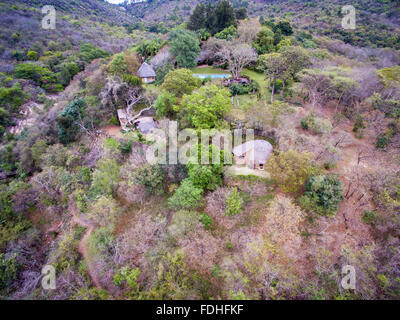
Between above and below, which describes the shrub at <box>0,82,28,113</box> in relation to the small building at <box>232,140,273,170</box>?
above

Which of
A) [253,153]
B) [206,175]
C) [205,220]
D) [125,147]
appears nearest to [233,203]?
[205,220]

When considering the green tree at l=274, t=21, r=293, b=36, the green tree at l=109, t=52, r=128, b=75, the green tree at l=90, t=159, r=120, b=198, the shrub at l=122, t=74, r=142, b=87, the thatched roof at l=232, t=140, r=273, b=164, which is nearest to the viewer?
the thatched roof at l=232, t=140, r=273, b=164

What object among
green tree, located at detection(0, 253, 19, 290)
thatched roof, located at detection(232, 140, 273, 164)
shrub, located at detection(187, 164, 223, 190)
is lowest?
green tree, located at detection(0, 253, 19, 290)

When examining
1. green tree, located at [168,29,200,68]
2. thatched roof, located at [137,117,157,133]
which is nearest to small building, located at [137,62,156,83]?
green tree, located at [168,29,200,68]

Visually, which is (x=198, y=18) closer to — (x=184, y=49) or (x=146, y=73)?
(x=184, y=49)

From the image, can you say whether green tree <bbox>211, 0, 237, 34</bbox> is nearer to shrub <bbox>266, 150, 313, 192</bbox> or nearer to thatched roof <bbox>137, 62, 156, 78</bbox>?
thatched roof <bbox>137, 62, 156, 78</bbox>

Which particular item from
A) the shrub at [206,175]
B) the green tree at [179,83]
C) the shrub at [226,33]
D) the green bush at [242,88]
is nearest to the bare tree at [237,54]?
the green bush at [242,88]
